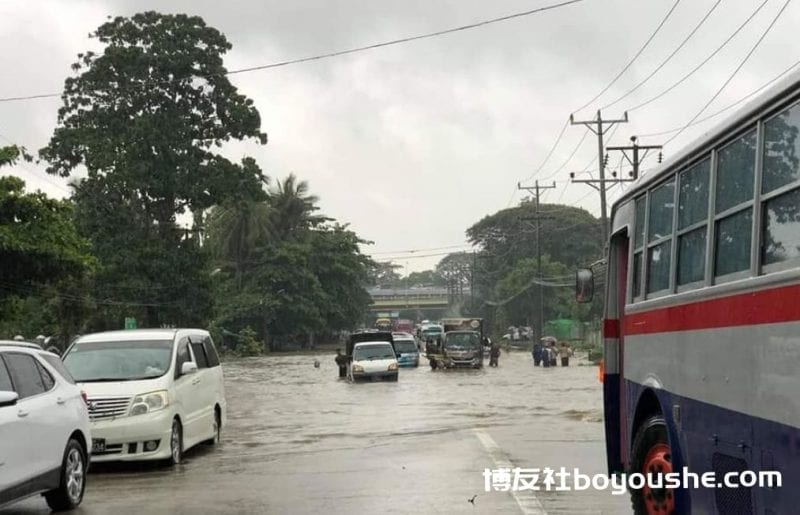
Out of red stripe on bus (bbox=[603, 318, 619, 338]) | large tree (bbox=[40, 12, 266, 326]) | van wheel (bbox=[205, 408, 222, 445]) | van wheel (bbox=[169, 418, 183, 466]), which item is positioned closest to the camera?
red stripe on bus (bbox=[603, 318, 619, 338])

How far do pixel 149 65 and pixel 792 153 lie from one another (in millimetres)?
48962

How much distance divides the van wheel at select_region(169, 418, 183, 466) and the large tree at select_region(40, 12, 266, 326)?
36.5m

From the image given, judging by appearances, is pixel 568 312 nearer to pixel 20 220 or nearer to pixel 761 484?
pixel 20 220

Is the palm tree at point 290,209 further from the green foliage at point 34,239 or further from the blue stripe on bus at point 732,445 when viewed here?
the blue stripe on bus at point 732,445

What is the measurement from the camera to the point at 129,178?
48.3 metres

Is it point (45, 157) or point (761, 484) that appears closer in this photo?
point (761, 484)

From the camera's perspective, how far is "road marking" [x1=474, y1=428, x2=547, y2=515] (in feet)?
29.3

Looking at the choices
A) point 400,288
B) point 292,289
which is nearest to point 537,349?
point 292,289

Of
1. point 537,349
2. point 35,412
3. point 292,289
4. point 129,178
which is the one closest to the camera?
point 35,412

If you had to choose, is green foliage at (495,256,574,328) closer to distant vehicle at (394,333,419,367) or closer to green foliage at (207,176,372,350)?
green foliage at (207,176,372,350)

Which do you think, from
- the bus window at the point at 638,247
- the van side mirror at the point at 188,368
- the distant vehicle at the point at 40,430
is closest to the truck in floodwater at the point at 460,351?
the van side mirror at the point at 188,368

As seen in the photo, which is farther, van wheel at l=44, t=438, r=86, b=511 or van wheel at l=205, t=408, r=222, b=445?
van wheel at l=205, t=408, r=222, b=445

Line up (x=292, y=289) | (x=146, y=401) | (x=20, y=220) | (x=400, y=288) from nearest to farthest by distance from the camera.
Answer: (x=146, y=401), (x=20, y=220), (x=292, y=289), (x=400, y=288)

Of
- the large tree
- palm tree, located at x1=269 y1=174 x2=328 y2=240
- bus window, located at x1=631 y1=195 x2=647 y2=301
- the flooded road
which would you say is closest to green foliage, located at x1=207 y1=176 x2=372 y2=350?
palm tree, located at x1=269 y1=174 x2=328 y2=240
